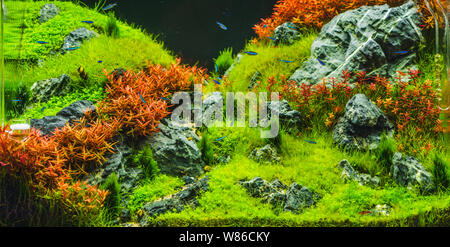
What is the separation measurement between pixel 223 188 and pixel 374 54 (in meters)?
2.07

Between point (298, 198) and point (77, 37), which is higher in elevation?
point (77, 37)

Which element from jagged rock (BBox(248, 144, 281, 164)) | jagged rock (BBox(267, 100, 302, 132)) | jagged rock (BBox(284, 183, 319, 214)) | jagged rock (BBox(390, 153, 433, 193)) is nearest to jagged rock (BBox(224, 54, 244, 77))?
jagged rock (BBox(267, 100, 302, 132))

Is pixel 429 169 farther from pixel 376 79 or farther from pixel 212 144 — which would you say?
pixel 212 144

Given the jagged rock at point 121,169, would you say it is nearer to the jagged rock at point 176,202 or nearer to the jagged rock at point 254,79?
the jagged rock at point 176,202

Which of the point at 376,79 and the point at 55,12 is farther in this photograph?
the point at 55,12

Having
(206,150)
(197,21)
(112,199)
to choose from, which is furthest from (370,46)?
(112,199)

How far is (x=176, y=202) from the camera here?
2131 millimetres

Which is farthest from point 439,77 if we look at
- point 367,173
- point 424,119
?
point 367,173

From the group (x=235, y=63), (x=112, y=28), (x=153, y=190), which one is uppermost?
(x=112, y=28)

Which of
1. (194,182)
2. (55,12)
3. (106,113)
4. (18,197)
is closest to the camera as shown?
(18,197)

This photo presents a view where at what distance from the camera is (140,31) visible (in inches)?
125

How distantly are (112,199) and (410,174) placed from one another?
2215 millimetres

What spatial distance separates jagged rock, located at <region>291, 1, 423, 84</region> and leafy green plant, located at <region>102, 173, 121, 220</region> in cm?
200

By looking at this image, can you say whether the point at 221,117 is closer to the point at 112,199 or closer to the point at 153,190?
the point at 153,190
